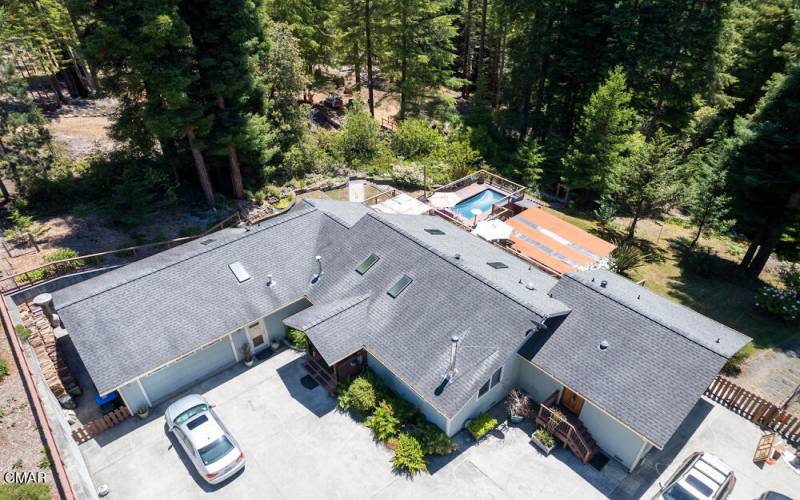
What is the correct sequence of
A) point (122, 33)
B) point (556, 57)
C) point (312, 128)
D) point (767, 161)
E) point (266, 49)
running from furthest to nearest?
point (312, 128), point (556, 57), point (266, 49), point (767, 161), point (122, 33)

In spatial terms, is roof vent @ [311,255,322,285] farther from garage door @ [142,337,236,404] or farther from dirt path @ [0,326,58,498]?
dirt path @ [0,326,58,498]

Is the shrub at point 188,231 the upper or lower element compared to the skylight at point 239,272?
lower

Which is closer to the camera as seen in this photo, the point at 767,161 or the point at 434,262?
the point at 434,262

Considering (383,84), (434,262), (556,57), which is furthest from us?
(383,84)

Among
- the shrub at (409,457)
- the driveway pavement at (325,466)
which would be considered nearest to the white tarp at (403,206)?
the driveway pavement at (325,466)

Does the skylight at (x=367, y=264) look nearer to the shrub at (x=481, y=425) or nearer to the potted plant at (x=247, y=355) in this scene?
the potted plant at (x=247, y=355)

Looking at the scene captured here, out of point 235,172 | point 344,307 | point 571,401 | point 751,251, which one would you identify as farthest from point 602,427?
point 235,172

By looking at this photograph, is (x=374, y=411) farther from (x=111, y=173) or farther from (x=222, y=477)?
(x=111, y=173)

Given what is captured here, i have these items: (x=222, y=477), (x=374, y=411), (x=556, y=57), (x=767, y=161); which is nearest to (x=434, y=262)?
(x=374, y=411)
